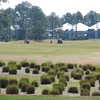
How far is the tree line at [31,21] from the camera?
135 metres

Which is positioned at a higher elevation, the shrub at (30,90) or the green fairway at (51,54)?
the shrub at (30,90)

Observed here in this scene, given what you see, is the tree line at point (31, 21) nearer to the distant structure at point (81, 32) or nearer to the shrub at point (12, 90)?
the distant structure at point (81, 32)

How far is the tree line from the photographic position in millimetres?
135238

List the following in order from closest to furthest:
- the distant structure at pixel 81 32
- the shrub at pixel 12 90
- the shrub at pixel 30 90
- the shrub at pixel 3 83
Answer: the shrub at pixel 12 90
the shrub at pixel 30 90
the shrub at pixel 3 83
the distant structure at pixel 81 32

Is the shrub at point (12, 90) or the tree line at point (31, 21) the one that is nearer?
the shrub at point (12, 90)

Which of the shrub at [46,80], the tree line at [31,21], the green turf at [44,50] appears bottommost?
the green turf at [44,50]

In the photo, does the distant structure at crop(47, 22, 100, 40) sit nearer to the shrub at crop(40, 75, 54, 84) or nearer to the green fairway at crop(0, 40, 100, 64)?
the green fairway at crop(0, 40, 100, 64)

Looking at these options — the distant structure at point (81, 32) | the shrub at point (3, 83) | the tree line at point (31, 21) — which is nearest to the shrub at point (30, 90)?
the shrub at point (3, 83)

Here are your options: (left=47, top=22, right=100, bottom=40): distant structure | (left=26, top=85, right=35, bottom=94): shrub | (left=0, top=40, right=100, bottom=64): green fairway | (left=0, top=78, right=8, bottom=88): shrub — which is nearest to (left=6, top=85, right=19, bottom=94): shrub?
(left=26, top=85, right=35, bottom=94): shrub

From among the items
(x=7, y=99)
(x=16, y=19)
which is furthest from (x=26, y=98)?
(x=16, y=19)

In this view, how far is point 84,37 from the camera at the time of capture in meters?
145

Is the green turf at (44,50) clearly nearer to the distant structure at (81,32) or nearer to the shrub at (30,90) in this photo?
the shrub at (30,90)

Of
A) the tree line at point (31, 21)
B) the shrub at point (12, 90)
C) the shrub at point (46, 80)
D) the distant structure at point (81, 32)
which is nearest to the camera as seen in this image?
the shrub at point (12, 90)

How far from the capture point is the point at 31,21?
152 meters
